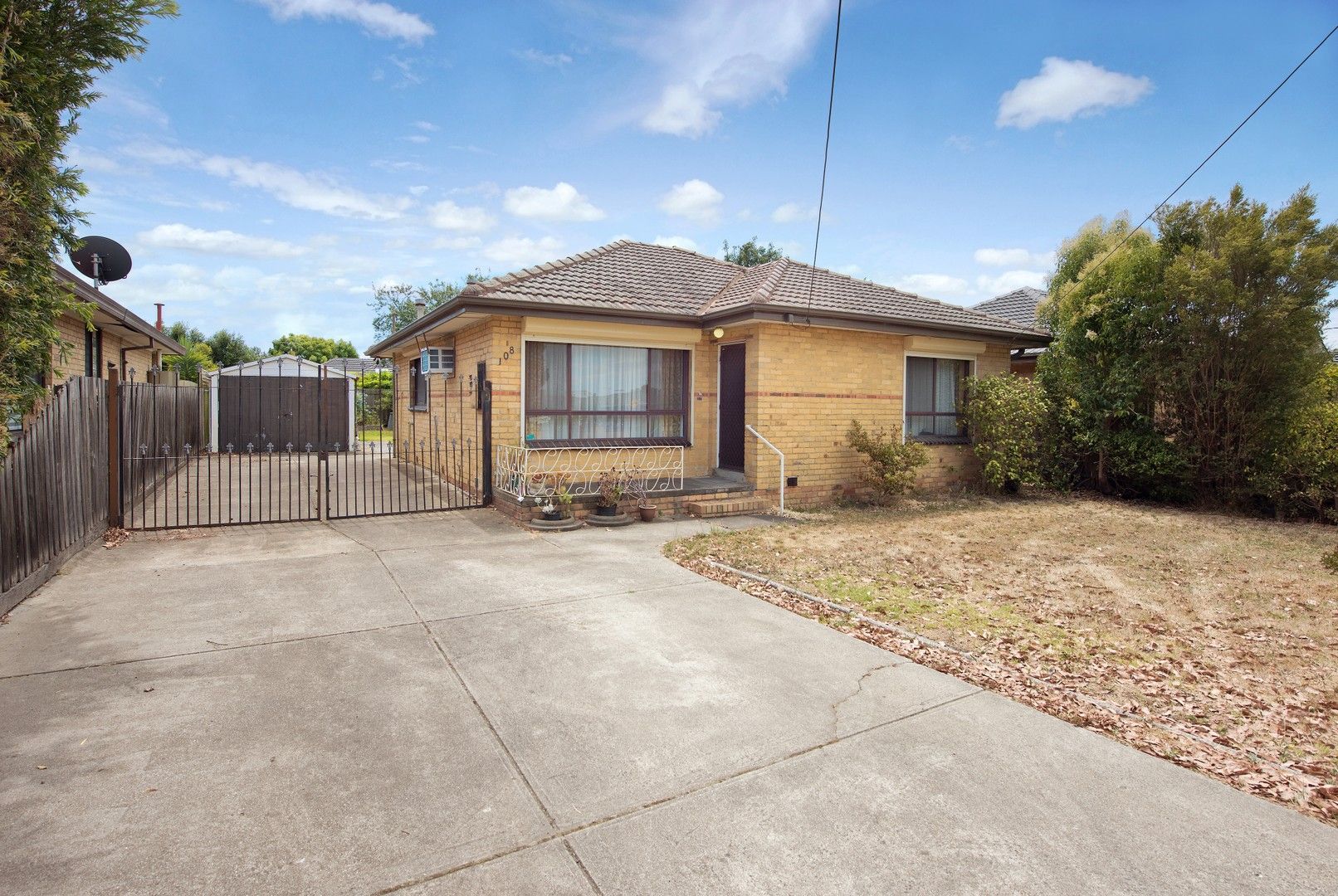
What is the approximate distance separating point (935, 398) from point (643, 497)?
6.66m

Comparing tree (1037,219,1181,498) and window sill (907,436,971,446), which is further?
window sill (907,436,971,446)

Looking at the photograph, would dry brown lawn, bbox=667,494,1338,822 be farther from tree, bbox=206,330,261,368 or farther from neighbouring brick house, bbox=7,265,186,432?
tree, bbox=206,330,261,368

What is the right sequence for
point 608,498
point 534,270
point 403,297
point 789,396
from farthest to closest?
point 403,297, point 789,396, point 534,270, point 608,498

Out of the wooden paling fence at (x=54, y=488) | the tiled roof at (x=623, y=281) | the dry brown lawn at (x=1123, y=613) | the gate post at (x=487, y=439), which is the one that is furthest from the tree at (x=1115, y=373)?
the wooden paling fence at (x=54, y=488)

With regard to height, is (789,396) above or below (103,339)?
below

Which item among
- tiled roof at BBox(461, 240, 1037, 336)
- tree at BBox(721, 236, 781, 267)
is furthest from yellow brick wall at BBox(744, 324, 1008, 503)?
tree at BBox(721, 236, 781, 267)

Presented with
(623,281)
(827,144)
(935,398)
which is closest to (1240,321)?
(935,398)

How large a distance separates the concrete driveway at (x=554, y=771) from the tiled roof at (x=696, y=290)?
592 centimetres

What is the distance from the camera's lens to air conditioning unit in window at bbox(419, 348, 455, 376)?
455 inches

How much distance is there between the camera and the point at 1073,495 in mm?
12383

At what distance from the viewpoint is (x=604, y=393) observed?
34.8ft

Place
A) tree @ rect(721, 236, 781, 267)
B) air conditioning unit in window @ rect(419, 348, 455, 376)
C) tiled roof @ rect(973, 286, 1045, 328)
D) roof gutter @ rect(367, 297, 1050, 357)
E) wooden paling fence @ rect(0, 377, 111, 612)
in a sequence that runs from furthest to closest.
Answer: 1. tree @ rect(721, 236, 781, 267)
2. tiled roof @ rect(973, 286, 1045, 328)
3. air conditioning unit in window @ rect(419, 348, 455, 376)
4. roof gutter @ rect(367, 297, 1050, 357)
5. wooden paling fence @ rect(0, 377, 111, 612)

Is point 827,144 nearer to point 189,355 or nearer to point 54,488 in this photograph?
point 54,488

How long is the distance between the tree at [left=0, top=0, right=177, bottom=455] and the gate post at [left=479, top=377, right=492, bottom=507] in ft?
17.6
